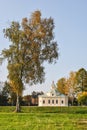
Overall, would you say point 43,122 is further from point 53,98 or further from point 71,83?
point 53,98

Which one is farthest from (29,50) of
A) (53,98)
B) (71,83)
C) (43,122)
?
(53,98)

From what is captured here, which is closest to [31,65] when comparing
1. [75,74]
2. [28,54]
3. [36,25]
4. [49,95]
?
[28,54]

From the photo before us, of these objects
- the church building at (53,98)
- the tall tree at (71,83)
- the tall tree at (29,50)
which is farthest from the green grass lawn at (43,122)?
the church building at (53,98)

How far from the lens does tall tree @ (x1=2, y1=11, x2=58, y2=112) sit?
5628 centimetres

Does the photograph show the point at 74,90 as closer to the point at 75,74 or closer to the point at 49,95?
the point at 75,74

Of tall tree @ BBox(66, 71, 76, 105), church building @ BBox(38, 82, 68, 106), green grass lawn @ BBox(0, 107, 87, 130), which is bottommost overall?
green grass lawn @ BBox(0, 107, 87, 130)

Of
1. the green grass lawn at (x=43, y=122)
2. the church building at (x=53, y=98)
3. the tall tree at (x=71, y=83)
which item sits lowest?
the green grass lawn at (x=43, y=122)

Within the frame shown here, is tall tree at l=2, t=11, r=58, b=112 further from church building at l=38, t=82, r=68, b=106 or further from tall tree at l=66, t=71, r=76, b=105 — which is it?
church building at l=38, t=82, r=68, b=106

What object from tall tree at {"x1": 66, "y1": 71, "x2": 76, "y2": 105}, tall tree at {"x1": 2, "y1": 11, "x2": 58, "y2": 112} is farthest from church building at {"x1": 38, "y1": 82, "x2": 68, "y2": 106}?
tall tree at {"x1": 2, "y1": 11, "x2": 58, "y2": 112}

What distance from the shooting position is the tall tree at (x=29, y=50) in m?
56.3

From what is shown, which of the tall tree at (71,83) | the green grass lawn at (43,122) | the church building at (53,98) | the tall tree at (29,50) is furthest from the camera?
the church building at (53,98)

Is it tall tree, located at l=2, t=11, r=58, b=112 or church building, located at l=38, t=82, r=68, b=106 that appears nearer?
tall tree, located at l=2, t=11, r=58, b=112

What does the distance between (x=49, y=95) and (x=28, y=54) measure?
63.9 m

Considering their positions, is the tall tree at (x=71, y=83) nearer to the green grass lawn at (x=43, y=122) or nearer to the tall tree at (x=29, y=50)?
the tall tree at (x=29, y=50)
